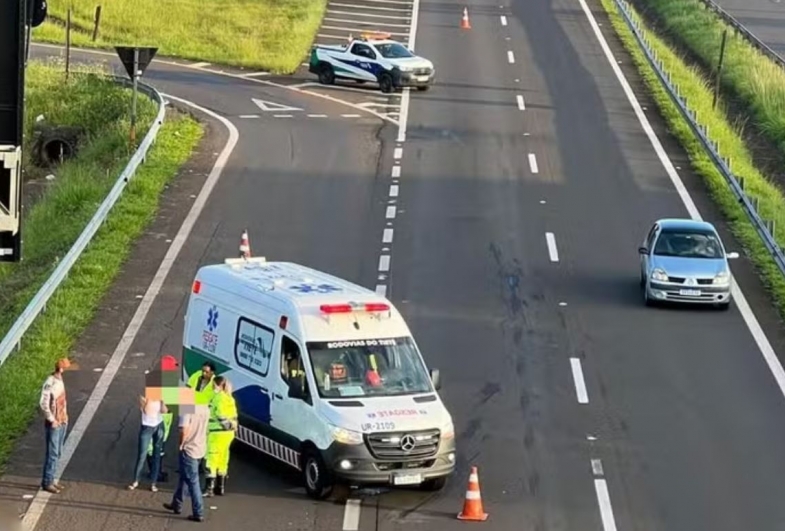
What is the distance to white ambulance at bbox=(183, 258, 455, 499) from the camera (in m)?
18.5

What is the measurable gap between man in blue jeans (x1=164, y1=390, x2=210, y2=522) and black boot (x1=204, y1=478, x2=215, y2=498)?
0.66m

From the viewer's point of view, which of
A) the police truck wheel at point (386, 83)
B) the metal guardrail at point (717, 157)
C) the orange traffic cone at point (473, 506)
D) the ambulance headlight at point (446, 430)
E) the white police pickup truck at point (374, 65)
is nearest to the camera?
the orange traffic cone at point (473, 506)

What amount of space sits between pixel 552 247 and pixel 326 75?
1939 cm

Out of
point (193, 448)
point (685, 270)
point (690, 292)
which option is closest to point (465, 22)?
point (685, 270)

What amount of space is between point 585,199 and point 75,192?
10444 millimetres

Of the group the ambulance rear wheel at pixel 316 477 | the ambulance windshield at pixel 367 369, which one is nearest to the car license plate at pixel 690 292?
the ambulance windshield at pixel 367 369

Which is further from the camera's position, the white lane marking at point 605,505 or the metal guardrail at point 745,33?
the metal guardrail at point 745,33

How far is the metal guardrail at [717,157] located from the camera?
3116cm

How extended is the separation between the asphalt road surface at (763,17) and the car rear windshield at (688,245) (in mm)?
31676

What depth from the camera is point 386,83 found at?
48844 millimetres

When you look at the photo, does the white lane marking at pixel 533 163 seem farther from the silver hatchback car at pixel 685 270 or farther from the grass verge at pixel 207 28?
the grass verge at pixel 207 28

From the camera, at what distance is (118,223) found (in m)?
31.5

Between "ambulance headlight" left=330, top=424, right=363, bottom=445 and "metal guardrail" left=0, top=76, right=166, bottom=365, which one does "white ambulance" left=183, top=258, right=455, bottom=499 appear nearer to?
"ambulance headlight" left=330, top=424, right=363, bottom=445

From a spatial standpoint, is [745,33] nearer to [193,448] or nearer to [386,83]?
Result: [386,83]
